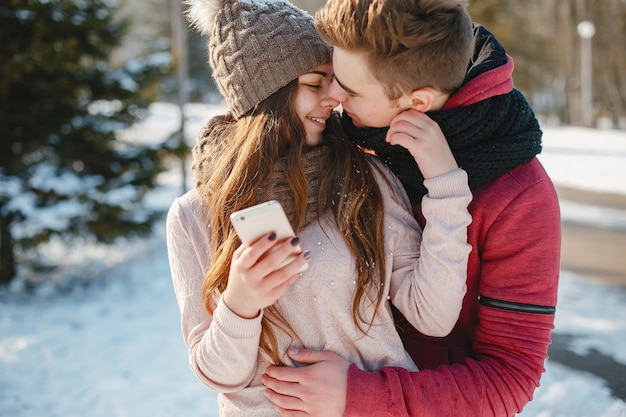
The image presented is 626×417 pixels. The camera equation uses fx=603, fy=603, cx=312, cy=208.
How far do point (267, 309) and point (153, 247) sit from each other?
6.19m

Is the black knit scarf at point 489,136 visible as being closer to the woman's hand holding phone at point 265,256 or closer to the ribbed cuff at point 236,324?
the woman's hand holding phone at point 265,256

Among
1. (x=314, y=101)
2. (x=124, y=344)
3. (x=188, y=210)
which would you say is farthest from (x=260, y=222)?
(x=124, y=344)

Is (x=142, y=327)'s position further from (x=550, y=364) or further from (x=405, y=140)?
(x=405, y=140)

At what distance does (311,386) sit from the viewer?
1478mm

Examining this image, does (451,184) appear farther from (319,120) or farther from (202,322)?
(202,322)

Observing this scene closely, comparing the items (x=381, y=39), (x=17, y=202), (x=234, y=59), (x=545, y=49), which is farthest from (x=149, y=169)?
(x=545, y=49)

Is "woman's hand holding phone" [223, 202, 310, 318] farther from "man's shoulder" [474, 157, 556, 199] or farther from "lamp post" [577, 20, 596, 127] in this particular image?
"lamp post" [577, 20, 596, 127]

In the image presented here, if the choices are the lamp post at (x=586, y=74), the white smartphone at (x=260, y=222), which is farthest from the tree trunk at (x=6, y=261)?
the lamp post at (x=586, y=74)

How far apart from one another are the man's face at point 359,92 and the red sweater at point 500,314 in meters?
Result: 0.19

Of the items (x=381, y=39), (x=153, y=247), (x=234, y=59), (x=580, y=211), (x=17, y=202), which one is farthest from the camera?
(x=580, y=211)

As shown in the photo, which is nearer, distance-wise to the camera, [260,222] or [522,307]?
[260,222]

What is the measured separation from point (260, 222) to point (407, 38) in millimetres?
541

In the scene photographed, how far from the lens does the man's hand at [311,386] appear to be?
1.47 metres

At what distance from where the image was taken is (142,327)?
16.8ft
